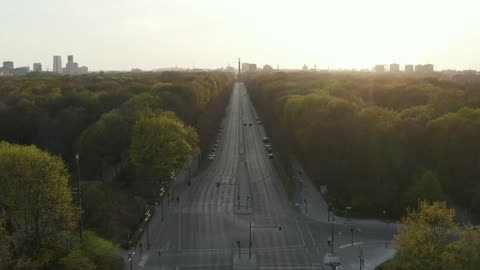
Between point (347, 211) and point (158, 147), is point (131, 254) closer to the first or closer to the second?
point (158, 147)

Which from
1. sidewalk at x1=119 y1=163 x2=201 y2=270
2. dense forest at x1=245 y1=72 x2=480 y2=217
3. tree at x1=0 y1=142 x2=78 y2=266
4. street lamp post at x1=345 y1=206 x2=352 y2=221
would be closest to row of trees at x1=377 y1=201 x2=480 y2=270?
dense forest at x1=245 y1=72 x2=480 y2=217

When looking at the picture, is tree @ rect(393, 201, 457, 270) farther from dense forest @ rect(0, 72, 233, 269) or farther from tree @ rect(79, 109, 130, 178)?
tree @ rect(79, 109, 130, 178)

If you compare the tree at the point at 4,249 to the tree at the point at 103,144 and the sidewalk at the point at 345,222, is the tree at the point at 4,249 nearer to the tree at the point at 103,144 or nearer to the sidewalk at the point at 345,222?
the sidewalk at the point at 345,222

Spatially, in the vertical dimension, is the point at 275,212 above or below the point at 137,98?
below

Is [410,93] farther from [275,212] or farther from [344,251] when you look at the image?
[344,251]

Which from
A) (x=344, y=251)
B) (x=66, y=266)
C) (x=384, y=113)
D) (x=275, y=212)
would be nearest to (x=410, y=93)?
(x=384, y=113)

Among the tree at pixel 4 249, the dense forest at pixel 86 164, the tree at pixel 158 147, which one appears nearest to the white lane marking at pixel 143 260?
the dense forest at pixel 86 164

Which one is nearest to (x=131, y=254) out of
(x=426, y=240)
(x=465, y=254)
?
(x=426, y=240)
